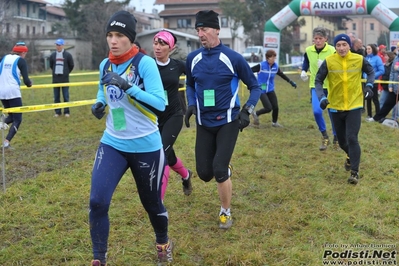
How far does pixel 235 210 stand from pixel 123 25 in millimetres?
2933

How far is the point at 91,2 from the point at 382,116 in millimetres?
46176

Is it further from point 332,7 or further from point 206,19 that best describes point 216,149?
point 332,7

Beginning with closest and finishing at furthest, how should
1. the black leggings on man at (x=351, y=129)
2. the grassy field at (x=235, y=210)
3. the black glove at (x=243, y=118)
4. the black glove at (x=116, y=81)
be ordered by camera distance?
the black glove at (x=116, y=81), the grassy field at (x=235, y=210), the black glove at (x=243, y=118), the black leggings on man at (x=351, y=129)

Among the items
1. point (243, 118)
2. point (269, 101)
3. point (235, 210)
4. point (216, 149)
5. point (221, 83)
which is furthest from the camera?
point (269, 101)

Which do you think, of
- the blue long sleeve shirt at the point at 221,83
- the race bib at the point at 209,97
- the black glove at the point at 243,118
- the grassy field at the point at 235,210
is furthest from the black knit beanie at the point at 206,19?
the grassy field at the point at 235,210

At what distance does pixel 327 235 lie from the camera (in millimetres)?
5211

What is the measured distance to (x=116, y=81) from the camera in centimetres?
371

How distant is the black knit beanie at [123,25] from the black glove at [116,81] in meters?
0.36

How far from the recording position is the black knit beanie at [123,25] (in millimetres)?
3926

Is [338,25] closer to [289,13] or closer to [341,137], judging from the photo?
[289,13]

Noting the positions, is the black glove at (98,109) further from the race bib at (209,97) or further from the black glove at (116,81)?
the race bib at (209,97)

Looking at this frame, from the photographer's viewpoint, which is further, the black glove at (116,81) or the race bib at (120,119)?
the race bib at (120,119)

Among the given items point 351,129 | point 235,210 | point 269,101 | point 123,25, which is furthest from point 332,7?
point 123,25

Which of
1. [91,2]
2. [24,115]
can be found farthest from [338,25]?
[24,115]
